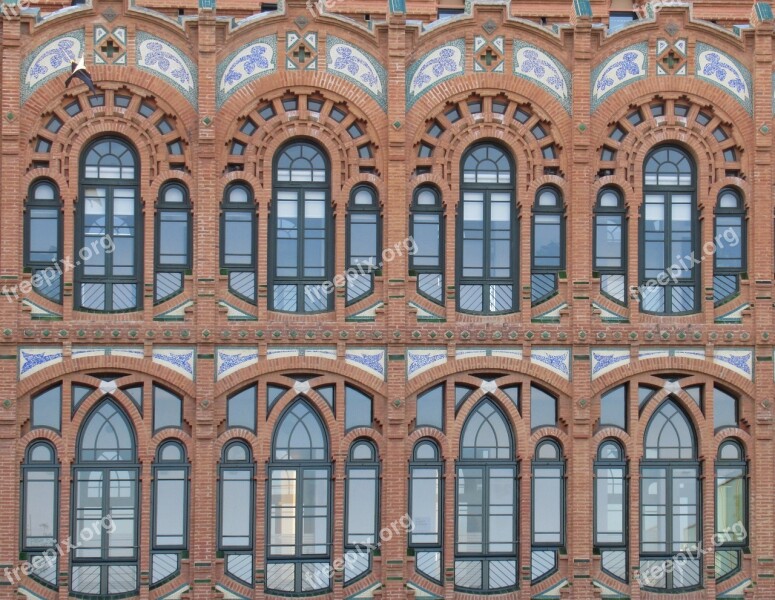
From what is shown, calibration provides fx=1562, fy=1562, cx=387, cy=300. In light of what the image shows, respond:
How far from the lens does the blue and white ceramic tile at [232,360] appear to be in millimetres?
32250

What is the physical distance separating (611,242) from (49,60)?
41.1ft

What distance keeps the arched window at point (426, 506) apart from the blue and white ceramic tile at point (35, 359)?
7711mm

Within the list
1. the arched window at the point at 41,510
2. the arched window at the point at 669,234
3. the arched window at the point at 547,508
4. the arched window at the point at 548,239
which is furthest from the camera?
the arched window at the point at 669,234

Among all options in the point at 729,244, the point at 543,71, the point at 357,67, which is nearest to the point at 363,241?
the point at 357,67

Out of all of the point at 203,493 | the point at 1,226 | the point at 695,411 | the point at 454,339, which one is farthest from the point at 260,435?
the point at 695,411

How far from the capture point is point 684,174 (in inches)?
1332

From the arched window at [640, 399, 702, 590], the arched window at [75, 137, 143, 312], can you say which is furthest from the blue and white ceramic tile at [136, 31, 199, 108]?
the arched window at [640, 399, 702, 590]

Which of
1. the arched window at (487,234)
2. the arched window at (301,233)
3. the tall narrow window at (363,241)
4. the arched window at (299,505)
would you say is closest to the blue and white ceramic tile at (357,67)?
the arched window at (301,233)

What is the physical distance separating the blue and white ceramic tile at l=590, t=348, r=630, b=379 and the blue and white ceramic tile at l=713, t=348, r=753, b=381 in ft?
6.31

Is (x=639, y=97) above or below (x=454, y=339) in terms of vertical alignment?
above

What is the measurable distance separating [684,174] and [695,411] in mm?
5157

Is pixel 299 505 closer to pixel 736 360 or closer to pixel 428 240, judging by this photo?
pixel 428 240

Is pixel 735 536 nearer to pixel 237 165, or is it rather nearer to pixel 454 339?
pixel 454 339

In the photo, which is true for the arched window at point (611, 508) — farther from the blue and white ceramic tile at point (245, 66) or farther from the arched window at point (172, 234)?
the blue and white ceramic tile at point (245, 66)
